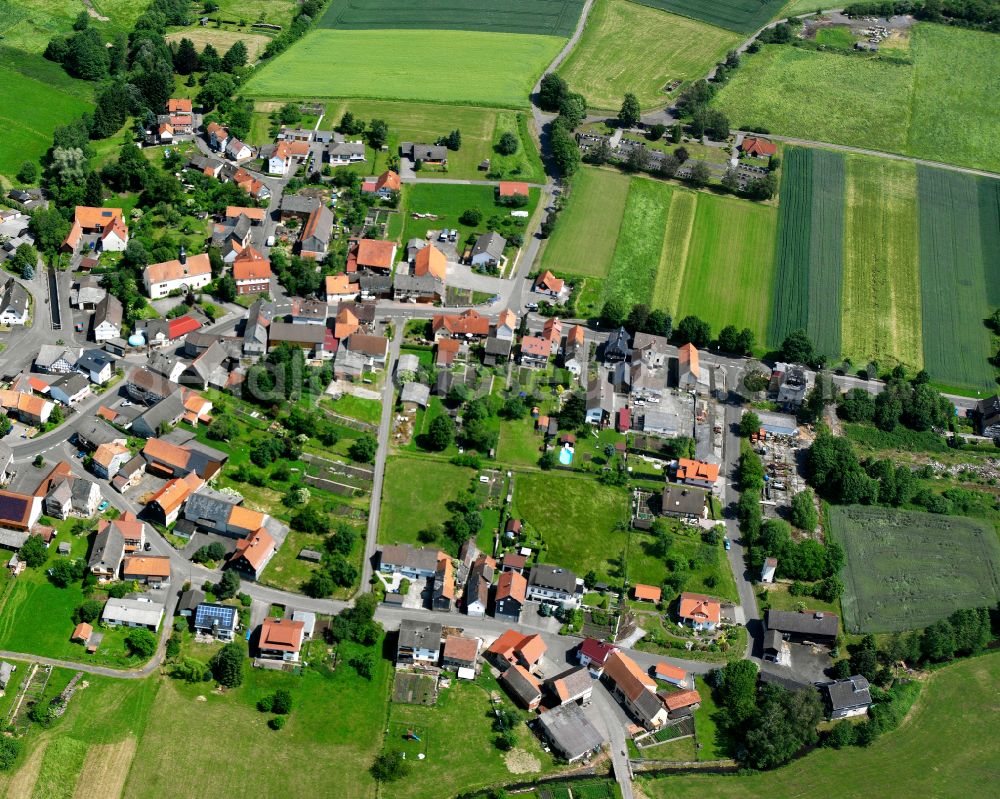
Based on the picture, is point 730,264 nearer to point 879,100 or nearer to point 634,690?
point 879,100

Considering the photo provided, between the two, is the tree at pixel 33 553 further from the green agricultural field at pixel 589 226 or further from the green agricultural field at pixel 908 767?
the green agricultural field at pixel 589 226

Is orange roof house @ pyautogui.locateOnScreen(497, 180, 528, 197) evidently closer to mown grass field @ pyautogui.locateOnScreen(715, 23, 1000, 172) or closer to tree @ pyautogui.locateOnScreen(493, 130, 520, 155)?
tree @ pyautogui.locateOnScreen(493, 130, 520, 155)

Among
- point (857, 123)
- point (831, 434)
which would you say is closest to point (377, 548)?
point (831, 434)

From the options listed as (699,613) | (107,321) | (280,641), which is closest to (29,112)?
(107,321)

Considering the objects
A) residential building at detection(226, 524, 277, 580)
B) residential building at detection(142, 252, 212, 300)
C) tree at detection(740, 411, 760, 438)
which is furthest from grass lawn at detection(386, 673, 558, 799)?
residential building at detection(142, 252, 212, 300)

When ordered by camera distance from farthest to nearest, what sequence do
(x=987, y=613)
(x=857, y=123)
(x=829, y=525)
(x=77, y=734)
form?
1. (x=857, y=123)
2. (x=829, y=525)
3. (x=987, y=613)
4. (x=77, y=734)

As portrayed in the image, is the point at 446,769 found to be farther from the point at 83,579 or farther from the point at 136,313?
the point at 136,313

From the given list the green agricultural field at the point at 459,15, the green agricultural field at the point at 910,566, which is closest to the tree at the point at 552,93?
the green agricultural field at the point at 459,15
